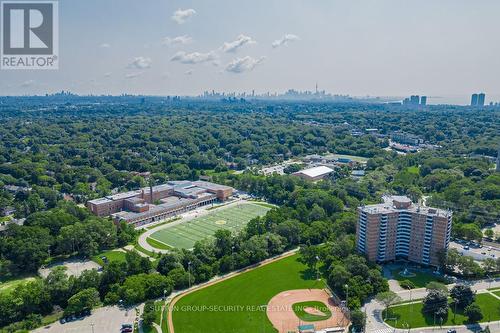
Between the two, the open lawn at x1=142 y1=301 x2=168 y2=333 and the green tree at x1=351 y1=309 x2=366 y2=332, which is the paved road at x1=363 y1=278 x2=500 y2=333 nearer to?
the green tree at x1=351 y1=309 x2=366 y2=332

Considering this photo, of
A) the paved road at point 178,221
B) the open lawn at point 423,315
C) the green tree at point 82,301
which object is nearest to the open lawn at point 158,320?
the green tree at point 82,301

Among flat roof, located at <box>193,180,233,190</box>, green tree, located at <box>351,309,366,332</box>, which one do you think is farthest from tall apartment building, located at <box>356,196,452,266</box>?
flat roof, located at <box>193,180,233,190</box>

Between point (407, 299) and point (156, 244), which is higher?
point (407, 299)

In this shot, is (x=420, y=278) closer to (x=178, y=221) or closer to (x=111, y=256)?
(x=178, y=221)

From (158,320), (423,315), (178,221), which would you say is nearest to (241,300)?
(158,320)

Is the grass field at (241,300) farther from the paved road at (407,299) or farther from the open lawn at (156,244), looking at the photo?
the open lawn at (156,244)

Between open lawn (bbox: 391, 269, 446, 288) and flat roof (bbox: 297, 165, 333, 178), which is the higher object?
flat roof (bbox: 297, 165, 333, 178)
